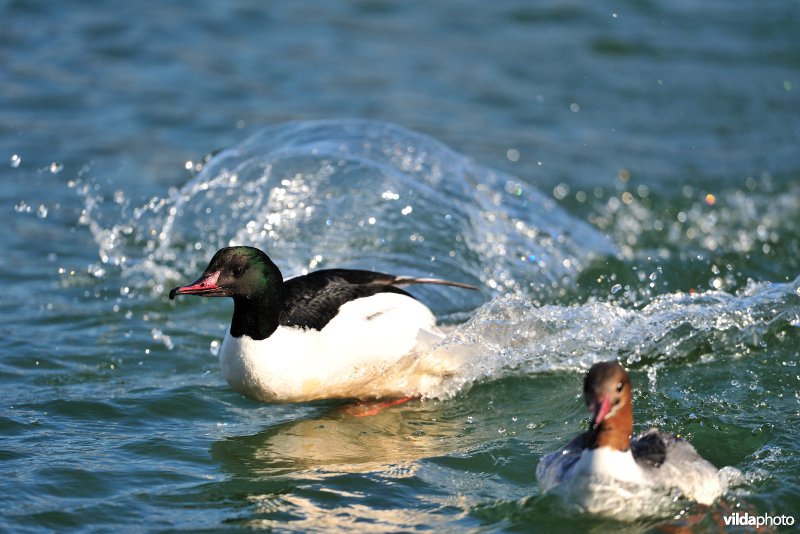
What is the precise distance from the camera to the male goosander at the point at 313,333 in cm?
618

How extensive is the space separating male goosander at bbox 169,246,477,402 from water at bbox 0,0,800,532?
239 mm

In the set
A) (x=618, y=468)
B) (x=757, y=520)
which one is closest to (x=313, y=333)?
(x=618, y=468)

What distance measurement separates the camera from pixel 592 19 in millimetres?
15461

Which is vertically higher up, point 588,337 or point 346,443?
point 588,337

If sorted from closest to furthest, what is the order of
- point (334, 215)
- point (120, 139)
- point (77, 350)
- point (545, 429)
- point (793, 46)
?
1. point (545, 429)
2. point (77, 350)
3. point (334, 215)
4. point (120, 139)
5. point (793, 46)

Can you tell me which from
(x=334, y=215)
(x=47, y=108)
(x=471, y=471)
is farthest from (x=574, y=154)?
(x=471, y=471)

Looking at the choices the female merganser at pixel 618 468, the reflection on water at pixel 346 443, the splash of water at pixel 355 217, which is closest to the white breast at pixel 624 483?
the female merganser at pixel 618 468

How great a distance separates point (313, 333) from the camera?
634 cm

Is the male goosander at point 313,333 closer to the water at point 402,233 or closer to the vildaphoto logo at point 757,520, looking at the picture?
the water at point 402,233

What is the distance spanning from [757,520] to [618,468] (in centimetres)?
77

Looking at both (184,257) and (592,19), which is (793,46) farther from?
(184,257)

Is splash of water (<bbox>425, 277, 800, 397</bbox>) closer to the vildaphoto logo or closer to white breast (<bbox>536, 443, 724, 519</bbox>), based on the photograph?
white breast (<bbox>536, 443, 724, 519</bbox>)

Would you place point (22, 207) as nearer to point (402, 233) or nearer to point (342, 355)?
point (402, 233)

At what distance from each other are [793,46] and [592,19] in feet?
8.55
